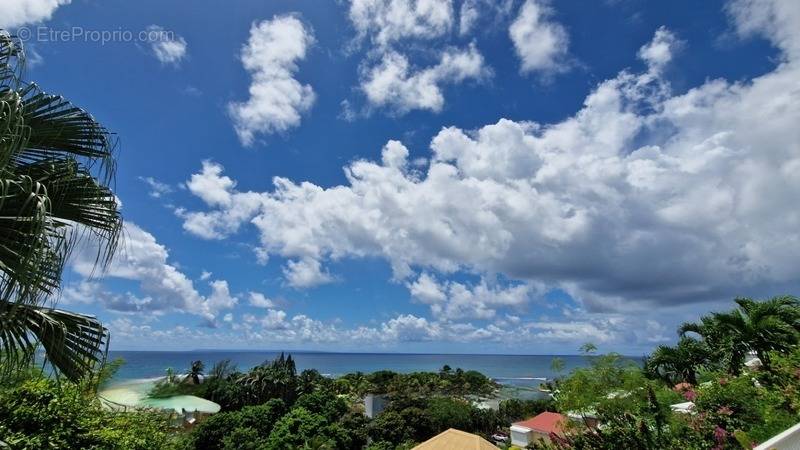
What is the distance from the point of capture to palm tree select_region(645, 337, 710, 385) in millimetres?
20031

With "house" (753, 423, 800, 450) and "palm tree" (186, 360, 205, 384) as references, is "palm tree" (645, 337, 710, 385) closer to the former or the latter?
"house" (753, 423, 800, 450)

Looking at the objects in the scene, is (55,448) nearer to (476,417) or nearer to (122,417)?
(122,417)

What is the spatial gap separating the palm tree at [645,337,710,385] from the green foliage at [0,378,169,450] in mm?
20902

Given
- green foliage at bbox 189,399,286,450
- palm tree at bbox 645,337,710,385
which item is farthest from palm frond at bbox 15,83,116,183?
green foliage at bbox 189,399,286,450

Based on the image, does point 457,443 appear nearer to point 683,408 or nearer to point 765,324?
point 683,408

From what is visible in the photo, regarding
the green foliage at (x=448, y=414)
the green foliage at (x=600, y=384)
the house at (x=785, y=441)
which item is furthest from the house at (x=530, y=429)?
the house at (x=785, y=441)

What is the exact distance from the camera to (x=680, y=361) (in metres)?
20.3

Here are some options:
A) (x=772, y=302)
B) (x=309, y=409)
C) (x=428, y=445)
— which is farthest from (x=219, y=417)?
(x=772, y=302)

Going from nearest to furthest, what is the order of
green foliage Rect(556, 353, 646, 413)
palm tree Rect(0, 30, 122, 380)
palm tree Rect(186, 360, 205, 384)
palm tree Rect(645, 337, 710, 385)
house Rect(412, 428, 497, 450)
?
1. palm tree Rect(0, 30, 122, 380)
2. house Rect(412, 428, 497, 450)
3. green foliage Rect(556, 353, 646, 413)
4. palm tree Rect(645, 337, 710, 385)
5. palm tree Rect(186, 360, 205, 384)

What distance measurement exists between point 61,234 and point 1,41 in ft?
4.53

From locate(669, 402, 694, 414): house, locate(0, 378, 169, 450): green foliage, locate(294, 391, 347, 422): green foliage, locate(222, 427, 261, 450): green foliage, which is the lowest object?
locate(222, 427, 261, 450): green foliage

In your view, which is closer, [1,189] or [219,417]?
[1,189]

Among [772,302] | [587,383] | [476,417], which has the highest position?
[772,302]

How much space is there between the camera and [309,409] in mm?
32094
